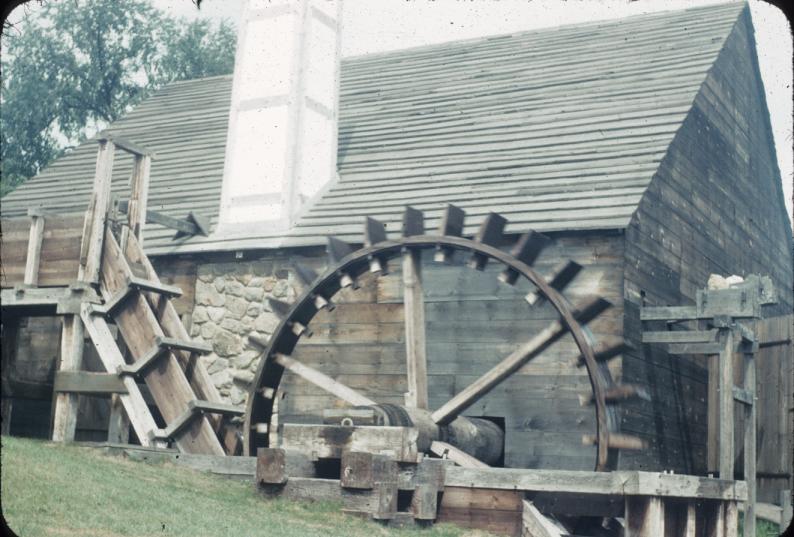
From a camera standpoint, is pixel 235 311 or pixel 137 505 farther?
pixel 235 311

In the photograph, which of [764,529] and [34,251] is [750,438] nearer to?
[764,529]

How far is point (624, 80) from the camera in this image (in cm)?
1377

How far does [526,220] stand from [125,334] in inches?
171

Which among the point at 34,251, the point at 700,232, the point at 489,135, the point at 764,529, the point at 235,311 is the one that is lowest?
the point at 764,529

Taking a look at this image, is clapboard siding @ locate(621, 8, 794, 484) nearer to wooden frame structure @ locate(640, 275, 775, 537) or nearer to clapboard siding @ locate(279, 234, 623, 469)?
wooden frame structure @ locate(640, 275, 775, 537)

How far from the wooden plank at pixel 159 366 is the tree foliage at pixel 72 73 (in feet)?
44.8

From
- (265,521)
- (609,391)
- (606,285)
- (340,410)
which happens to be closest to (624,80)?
(606,285)

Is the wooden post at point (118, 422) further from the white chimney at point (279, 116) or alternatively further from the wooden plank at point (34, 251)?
the white chimney at point (279, 116)

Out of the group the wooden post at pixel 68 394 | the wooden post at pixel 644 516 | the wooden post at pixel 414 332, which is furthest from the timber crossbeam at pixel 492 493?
the wooden post at pixel 68 394

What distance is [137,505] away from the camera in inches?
299

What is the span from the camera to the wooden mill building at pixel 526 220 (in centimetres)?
1132

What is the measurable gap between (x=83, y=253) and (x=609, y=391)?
5.77m

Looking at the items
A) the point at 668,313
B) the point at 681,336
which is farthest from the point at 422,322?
the point at 681,336

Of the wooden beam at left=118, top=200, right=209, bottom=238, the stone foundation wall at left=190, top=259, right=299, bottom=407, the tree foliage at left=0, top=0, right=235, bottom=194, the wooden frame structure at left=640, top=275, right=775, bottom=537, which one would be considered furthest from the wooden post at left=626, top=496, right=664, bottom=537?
the tree foliage at left=0, top=0, right=235, bottom=194
